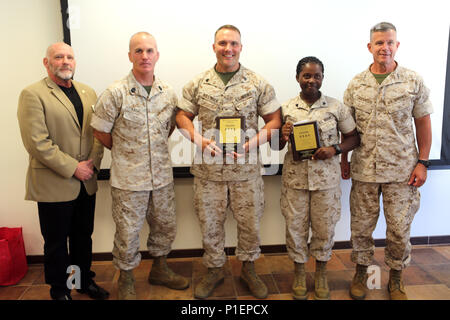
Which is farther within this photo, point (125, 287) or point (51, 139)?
point (125, 287)

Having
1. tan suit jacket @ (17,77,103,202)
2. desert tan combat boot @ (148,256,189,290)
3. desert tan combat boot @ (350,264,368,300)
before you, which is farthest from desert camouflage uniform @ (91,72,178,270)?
desert tan combat boot @ (350,264,368,300)

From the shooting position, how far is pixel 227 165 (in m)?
2.26

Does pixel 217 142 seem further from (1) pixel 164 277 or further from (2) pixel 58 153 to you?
(1) pixel 164 277

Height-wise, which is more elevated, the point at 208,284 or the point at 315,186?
the point at 315,186

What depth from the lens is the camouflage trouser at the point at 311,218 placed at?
226cm

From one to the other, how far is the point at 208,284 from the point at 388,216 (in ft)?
4.20

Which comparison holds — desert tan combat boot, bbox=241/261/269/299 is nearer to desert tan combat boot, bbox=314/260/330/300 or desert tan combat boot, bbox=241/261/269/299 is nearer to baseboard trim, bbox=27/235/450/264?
desert tan combat boot, bbox=314/260/330/300

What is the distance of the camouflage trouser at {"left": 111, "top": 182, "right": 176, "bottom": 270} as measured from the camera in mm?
2246

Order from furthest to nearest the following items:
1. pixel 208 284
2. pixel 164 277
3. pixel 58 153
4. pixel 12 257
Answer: pixel 12 257, pixel 164 277, pixel 208 284, pixel 58 153

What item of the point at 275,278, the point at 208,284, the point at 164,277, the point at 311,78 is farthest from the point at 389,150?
the point at 164,277

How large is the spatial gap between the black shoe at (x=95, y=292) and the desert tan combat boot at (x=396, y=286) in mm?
1915

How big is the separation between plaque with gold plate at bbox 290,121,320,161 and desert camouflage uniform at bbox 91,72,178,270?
799 mm

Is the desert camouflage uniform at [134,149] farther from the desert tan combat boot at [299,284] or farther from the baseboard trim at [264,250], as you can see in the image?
the desert tan combat boot at [299,284]

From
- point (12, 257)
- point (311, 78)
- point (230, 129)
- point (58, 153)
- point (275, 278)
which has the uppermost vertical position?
point (311, 78)
